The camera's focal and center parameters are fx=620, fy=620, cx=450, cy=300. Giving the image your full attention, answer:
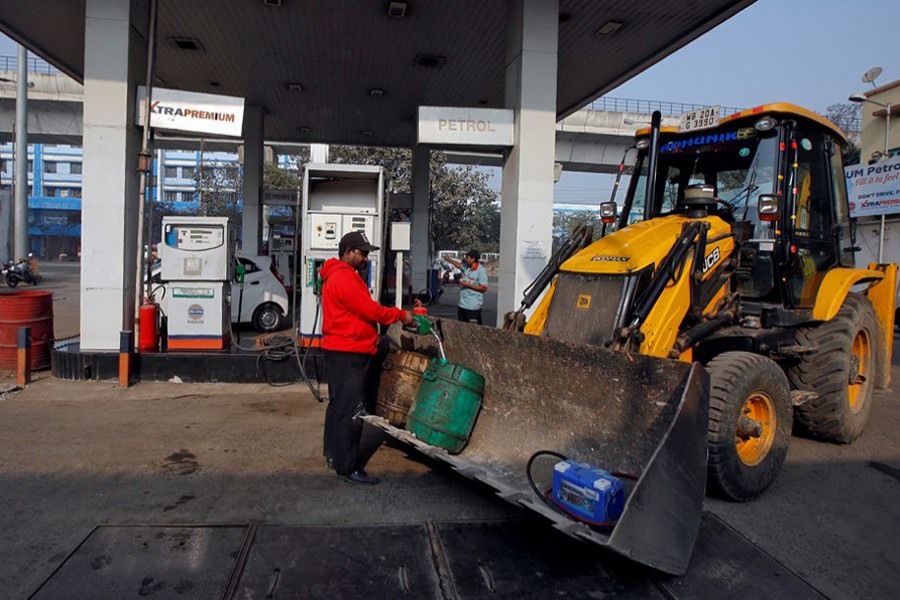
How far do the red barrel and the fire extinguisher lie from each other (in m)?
1.39

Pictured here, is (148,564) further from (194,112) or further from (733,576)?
(194,112)

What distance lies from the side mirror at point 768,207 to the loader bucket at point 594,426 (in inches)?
86.4

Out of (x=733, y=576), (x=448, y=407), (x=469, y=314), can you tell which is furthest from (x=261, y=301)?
(x=733, y=576)

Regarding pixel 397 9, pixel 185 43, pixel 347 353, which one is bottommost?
pixel 347 353

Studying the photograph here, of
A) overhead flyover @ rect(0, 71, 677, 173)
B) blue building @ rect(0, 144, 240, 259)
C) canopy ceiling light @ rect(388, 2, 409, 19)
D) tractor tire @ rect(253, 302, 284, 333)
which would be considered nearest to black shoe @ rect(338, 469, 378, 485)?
canopy ceiling light @ rect(388, 2, 409, 19)

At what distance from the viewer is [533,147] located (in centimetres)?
883

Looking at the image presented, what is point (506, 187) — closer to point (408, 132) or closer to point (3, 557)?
point (3, 557)

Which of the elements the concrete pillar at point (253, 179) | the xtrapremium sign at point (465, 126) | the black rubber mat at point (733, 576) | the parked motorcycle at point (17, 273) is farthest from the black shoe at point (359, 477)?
the parked motorcycle at point (17, 273)

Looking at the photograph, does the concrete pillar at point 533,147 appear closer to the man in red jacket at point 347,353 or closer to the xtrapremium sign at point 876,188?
the man in red jacket at point 347,353

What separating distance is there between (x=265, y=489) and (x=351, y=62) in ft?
32.7

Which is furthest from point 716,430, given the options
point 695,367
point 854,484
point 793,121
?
point 793,121

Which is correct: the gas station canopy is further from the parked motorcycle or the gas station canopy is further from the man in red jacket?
the parked motorcycle

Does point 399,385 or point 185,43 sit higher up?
point 185,43

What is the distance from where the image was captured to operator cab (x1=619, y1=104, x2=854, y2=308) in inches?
220
